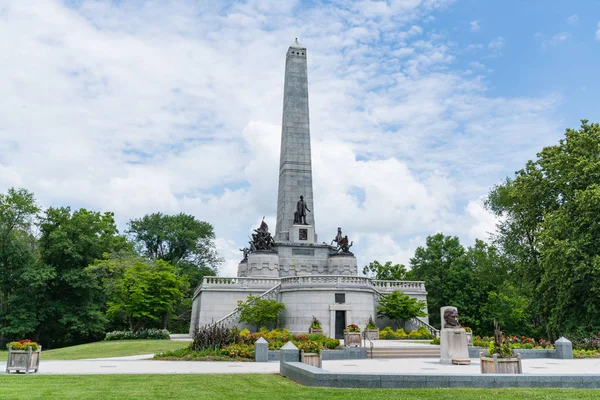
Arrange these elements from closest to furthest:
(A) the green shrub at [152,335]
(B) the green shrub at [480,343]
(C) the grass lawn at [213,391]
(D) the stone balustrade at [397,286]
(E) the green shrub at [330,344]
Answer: (C) the grass lawn at [213,391] → (E) the green shrub at [330,344] → (B) the green shrub at [480,343] → (A) the green shrub at [152,335] → (D) the stone balustrade at [397,286]

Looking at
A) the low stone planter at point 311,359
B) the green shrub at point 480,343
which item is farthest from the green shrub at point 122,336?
the low stone planter at point 311,359

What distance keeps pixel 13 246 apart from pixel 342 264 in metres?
29.5

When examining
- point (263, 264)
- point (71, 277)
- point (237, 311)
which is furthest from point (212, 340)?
point (71, 277)

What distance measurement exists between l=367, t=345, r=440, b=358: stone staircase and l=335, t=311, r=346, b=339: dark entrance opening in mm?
10488

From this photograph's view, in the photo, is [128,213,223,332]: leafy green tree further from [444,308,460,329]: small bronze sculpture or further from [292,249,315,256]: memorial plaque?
[444,308,460,329]: small bronze sculpture

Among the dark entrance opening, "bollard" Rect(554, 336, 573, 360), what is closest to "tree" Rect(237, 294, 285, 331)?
the dark entrance opening

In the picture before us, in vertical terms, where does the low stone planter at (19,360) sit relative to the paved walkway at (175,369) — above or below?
above

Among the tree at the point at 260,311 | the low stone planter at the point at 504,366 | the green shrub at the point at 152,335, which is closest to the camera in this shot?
the low stone planter at the point at 504,366

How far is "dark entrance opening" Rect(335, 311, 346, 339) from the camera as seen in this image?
33628mm

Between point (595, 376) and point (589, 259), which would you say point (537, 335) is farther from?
point (595, 376)

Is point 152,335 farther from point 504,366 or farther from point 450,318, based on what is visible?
point 504,366

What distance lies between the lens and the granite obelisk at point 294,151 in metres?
44.3

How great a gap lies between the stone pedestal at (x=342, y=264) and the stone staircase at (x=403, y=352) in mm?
18093

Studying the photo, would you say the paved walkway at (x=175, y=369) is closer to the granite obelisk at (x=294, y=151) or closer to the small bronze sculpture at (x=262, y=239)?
the small bronze sculpture at (x=262, y=239)
